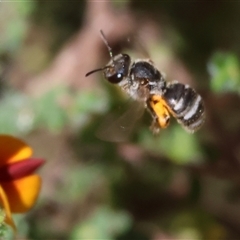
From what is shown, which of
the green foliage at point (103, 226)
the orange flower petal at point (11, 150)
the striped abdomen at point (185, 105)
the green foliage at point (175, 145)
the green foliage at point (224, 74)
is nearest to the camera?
the orange flower petal at point (11, 150)

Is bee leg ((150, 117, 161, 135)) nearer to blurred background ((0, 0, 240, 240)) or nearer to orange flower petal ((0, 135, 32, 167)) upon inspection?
blurred background ((0, 0, 240, 240))

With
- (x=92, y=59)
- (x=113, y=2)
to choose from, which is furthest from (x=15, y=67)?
(x=113, y=2)

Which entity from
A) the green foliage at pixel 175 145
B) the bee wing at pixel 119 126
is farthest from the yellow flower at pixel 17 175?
the green foliage at pixel 175 145

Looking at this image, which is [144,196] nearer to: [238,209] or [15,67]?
[238,209]

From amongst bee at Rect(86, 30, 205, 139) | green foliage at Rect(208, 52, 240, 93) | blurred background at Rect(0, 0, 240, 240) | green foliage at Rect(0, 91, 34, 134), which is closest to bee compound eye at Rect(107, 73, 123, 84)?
bee at Rect(86, 30, 205, 139)

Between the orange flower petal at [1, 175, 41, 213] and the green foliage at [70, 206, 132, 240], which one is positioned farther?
the green foliage at [70, 206, 132, 240]

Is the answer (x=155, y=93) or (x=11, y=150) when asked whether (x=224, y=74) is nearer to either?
(x=155, y=93)

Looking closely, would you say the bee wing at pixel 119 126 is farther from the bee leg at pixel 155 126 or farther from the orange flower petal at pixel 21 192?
the orange flower petal at pixel 21 192
